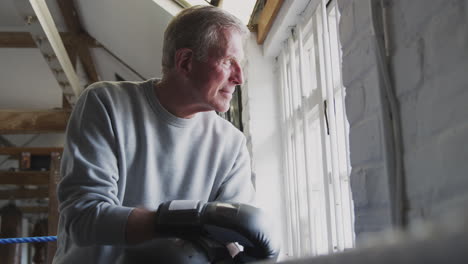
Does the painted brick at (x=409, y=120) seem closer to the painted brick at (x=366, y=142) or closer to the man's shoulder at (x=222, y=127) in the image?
the painted brick at (x=366, y=142)

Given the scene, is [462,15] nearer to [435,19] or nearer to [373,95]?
[435,19]

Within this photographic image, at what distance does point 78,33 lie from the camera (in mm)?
4719

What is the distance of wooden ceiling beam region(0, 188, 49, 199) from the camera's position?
6836mm

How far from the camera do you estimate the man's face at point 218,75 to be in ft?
4.11

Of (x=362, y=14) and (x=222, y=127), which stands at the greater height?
(x=362, y=14)

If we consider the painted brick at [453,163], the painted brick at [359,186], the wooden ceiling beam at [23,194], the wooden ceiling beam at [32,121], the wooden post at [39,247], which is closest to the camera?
the painted brick at [453,163]

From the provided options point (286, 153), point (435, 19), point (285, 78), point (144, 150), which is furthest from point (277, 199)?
point (435, 19)

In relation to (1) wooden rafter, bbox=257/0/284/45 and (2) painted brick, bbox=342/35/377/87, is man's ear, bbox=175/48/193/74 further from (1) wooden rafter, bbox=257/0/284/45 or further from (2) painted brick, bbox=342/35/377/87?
(1) wooden rafter, bbox=257/0/284/45

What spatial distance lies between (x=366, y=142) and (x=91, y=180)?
586 millimetres

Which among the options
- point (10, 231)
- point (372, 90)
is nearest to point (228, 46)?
point (372, 90)

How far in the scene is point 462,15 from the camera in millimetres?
673

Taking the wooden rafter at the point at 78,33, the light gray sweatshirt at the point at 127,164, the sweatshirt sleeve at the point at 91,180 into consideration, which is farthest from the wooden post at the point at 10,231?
the sweatshirt sleeve at the point at 91,180

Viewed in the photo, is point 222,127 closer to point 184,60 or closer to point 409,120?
point 184,60

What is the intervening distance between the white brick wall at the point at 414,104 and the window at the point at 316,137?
0.47 meters
